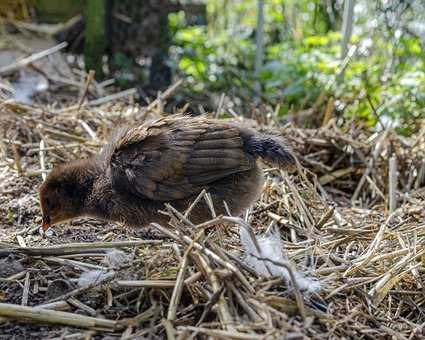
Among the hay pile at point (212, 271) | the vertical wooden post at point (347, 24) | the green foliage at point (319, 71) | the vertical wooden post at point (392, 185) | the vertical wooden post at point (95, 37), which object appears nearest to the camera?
the hay pile at point (212, 271)

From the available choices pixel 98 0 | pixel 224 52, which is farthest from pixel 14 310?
pixel 224 52

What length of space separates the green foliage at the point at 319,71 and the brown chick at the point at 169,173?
2.15m

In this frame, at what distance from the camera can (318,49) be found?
8273 mm

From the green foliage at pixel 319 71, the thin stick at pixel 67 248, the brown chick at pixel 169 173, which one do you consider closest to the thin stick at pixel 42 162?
the brown chick at pixel 169 173

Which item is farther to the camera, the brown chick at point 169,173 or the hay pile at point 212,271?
the brown chick at point 169,173

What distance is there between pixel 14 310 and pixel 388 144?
Answer: 12.0ft

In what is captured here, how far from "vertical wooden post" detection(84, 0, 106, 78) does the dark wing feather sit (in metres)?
4.06

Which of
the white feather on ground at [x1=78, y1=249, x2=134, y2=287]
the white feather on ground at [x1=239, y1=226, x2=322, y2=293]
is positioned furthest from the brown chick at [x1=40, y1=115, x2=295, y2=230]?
the white feather on ground at [x1=239, y1=226, x2=322, y2=293]

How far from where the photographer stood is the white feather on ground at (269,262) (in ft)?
10.8

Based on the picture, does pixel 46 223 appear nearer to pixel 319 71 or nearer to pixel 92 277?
pixel 92 277

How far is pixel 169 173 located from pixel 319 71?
3.84 meters

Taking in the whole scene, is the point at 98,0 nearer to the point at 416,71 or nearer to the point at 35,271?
the point at 416,71

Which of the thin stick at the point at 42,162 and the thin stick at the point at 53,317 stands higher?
the thin stick at the point at 53,317

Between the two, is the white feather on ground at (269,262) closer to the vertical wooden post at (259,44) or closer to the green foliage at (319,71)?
the green foliage at (319,71)
